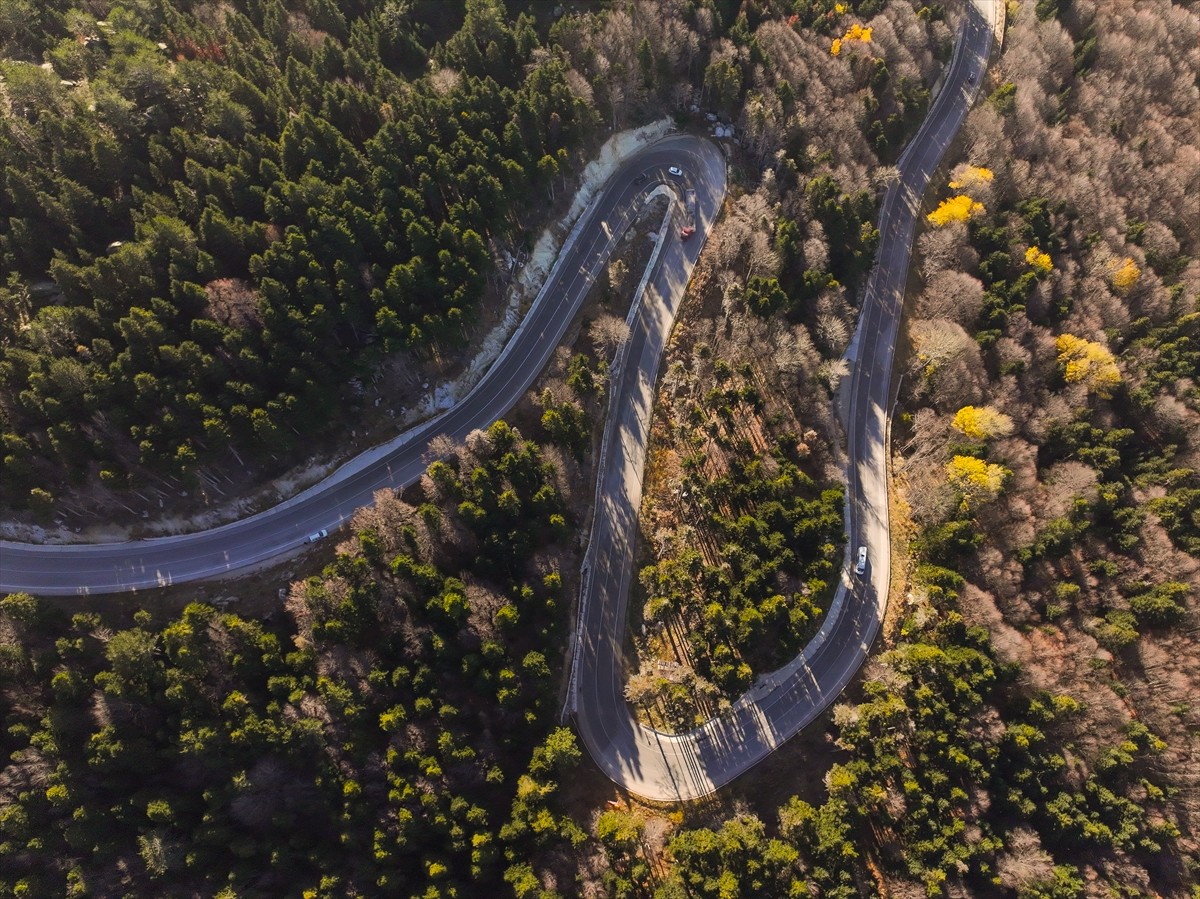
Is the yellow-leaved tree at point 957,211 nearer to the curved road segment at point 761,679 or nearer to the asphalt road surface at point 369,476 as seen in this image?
the curved road segment at point 761,679

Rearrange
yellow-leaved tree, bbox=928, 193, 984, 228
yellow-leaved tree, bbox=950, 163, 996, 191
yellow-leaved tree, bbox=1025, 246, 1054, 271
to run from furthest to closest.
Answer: yellow-leaved tree, bbox=950, 163, 996, 191
yellow-leaved tree, bbox=928, 193, 984, 228
yellow-leaved tree, bbox=1025, 246, 1054, 271

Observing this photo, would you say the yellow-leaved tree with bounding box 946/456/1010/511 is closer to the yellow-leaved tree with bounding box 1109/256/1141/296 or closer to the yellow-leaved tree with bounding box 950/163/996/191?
the yellow-leaved tree with bounding box 1109/256/1141/296

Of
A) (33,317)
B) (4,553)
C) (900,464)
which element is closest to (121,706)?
(4,553)

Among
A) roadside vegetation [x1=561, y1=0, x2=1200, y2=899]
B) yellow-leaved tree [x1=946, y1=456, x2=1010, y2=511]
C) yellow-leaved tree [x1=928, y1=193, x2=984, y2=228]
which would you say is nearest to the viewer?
roadside vegetation [x1=561, y1=0, x2=1200, y2=899]

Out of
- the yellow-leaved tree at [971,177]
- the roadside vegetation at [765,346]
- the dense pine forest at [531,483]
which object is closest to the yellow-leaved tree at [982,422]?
the dense pine forest at [531,483]

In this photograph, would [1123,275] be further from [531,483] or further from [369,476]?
[369,476]

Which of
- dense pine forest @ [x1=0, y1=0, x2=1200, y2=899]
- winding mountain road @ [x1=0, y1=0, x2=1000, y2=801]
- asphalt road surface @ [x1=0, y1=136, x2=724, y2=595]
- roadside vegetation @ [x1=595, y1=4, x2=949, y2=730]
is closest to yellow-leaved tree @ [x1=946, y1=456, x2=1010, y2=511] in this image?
dense pine forest @ [x1=0, y1=0, x2=1200, y2=899]

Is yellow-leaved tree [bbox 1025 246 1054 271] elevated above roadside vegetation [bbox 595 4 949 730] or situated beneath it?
elevated above
